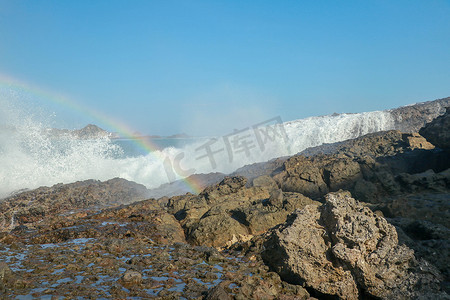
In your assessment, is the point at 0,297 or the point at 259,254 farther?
the point at 259,254

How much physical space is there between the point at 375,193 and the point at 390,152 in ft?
25.0

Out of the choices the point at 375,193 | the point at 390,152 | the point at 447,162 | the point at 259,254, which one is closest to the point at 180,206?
the point at 259,254

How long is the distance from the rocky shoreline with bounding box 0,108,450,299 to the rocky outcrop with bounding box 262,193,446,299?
0.01 metres

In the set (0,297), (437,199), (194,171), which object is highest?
(194,171)

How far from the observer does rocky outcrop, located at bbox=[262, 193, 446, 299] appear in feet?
15.3

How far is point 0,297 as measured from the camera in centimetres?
458

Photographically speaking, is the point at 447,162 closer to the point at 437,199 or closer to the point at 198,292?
the point at 437,199

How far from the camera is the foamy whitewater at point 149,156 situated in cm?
2583

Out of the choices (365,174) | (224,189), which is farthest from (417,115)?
(224,189)

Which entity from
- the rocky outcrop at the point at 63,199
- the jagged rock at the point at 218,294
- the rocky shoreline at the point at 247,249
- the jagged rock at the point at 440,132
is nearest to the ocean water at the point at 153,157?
the rocky outcrop at the point at 63,199

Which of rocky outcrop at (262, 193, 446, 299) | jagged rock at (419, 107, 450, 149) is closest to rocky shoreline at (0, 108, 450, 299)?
rocky outcrop at (262, 193, 446, 299)

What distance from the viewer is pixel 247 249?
7336 millimetres

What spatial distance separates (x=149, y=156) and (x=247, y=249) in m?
29.5

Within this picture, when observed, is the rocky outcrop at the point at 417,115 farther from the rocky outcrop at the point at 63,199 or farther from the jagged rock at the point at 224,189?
the rocky outcrop at the point at 63,199
